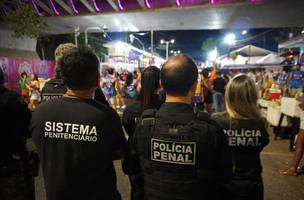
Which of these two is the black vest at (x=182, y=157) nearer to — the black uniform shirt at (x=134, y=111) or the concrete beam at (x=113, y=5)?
the black uniform shirt at (x=134, y=111)

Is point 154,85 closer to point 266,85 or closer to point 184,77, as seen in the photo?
point 184,77

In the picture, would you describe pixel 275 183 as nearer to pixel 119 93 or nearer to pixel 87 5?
pixel 119 93

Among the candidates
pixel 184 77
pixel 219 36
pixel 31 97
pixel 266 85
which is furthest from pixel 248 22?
pixel 219 36

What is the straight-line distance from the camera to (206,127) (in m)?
1.48

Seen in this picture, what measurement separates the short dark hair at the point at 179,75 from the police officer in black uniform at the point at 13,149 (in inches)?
52.0

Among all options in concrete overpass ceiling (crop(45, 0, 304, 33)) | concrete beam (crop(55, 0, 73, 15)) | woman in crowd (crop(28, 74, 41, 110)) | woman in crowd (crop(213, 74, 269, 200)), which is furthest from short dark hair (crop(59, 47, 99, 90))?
concrete beam (crop(55, 0, 73, 15))

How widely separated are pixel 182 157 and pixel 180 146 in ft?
0.22

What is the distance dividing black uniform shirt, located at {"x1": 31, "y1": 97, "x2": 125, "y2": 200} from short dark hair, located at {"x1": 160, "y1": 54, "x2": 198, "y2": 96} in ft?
1.44

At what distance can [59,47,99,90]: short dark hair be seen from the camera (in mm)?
1600

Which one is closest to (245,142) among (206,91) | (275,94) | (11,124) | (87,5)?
(11,124)

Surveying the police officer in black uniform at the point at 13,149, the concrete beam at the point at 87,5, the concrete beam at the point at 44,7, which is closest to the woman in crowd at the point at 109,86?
the concrete beam at the point at 87,5

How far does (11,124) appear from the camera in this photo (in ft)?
6.99

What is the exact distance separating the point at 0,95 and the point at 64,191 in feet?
3.54

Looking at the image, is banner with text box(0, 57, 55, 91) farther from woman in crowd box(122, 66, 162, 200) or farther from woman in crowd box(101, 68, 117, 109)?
woman in crowd box(122, 66, 162, 200)
